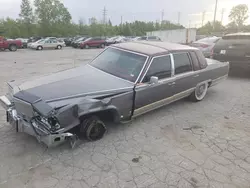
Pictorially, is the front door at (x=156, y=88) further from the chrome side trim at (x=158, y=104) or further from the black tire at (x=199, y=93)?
the black tire at (x=199, y=93)

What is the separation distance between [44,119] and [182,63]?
3226 millimetres

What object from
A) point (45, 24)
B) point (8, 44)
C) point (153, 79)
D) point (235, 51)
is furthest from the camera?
point (45, 24)

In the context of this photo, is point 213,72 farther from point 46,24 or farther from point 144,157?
point 46,24

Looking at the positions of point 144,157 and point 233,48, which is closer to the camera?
point 144,157

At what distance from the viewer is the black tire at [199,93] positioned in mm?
5309

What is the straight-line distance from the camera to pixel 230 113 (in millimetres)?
4820

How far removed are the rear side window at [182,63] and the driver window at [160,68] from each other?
0.25 metres

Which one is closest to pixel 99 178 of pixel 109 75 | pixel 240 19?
pixel 109 75

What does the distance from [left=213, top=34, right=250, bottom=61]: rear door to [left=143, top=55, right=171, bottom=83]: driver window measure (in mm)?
4581

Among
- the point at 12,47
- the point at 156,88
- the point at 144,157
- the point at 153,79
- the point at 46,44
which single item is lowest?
the point at 144,157

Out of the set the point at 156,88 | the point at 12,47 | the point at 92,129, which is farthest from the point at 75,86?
the point at 12,47

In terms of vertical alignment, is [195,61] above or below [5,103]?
above

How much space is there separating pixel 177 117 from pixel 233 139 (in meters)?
1.20

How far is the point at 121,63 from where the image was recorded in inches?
165
